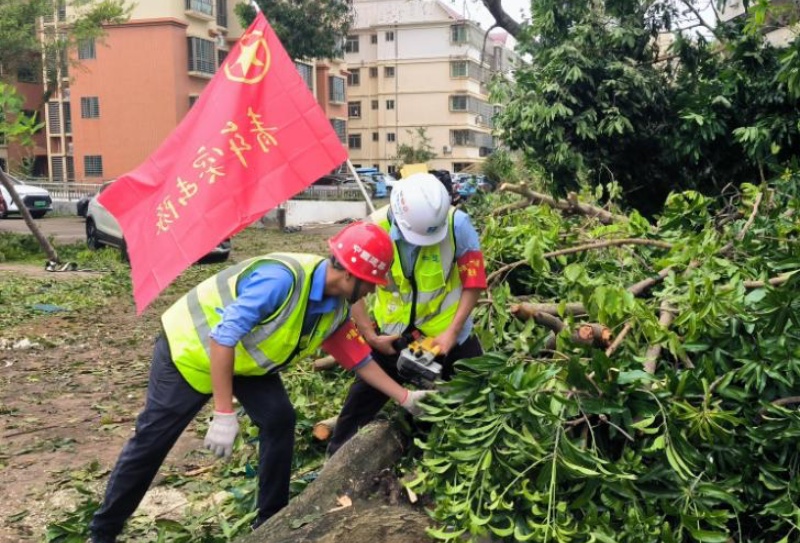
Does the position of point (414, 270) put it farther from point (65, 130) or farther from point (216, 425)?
point (65, 130)

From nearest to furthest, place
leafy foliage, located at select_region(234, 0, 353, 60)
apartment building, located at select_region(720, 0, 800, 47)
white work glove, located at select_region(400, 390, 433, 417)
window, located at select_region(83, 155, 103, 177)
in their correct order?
white work glove, located at select_region(400, 390, 433, 417)
apartment building, located at select_region(720, 0, 800, 47)
leafy foliage, located at select_region(234, 0, 353, 60)
window, located at select_region(83, 155, 103, 177)

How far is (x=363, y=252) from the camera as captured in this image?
9.96 ft

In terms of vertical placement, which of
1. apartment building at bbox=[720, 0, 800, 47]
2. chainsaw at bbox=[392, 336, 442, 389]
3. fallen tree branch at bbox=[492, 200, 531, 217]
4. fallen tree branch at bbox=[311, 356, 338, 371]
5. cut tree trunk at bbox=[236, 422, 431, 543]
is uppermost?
apartment building at bbox=[720, 0, 800, 47]

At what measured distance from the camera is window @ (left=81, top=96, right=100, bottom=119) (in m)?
33.2

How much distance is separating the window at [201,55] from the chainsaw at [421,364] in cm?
3140

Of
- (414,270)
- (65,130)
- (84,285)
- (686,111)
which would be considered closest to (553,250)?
(414,270)

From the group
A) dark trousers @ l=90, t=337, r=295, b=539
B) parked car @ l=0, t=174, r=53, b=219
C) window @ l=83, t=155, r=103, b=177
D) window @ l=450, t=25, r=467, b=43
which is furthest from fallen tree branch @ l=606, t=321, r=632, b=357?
window @ l=450, t=25, r=467, b=43

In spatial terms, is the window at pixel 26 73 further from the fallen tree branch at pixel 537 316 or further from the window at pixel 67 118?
the fallen tree branch at pixel 537 316

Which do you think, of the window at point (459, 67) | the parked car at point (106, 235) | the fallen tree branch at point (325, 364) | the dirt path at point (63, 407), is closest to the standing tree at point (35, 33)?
the parked car at point (106, 235)

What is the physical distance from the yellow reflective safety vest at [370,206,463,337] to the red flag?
54 centimetres

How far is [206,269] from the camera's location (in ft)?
43.1

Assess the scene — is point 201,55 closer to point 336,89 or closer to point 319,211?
point 336,89

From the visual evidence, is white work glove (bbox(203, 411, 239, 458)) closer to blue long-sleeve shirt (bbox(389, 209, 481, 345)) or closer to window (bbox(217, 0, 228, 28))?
blue long-sleeve shirt (bbox(389, 209, 481, 345))

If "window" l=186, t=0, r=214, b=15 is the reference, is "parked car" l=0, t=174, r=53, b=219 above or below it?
below
